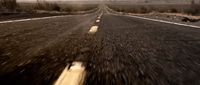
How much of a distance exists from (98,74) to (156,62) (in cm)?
71

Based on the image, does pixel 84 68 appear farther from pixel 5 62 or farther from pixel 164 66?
pixel 5 62

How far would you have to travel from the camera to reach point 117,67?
2197 millimetres

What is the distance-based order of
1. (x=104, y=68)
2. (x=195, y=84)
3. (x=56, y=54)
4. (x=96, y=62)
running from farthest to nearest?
(x=56, y=54) → (x=96, y=62) → (x=104, y=68) → (x=195, y=84)

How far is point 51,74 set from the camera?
1956 millimetres

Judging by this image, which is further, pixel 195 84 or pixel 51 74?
pixel 51 74

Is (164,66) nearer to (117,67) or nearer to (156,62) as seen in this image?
(156,62)

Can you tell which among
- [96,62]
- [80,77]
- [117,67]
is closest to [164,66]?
[117,67]

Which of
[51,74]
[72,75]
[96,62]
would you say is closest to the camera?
[72,75]

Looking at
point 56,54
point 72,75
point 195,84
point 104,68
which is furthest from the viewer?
point 56,54

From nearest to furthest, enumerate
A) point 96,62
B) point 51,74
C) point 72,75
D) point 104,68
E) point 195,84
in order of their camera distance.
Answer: point 195,84
point 72,75
point 51,74
point 104,68
point 96,62

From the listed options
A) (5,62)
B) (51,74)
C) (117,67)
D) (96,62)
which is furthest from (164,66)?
(5,62)

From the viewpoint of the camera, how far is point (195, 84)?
1.71 meters

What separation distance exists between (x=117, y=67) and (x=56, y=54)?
880mm

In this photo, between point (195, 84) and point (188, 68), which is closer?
point (195, 84)
